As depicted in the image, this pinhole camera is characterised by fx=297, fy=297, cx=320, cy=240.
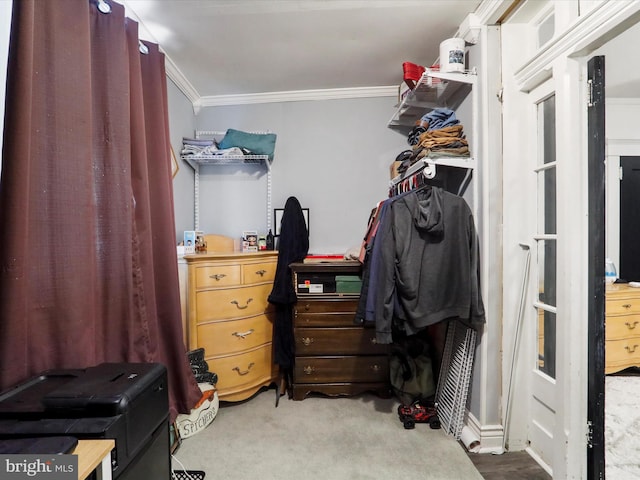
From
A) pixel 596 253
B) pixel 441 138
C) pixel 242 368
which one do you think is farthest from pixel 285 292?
pixel 596 253

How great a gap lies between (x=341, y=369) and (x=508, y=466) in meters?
1.07

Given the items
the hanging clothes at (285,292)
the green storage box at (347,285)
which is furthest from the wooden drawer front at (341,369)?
the green storage box at (347,285)

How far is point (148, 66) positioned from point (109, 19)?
0.33 meters

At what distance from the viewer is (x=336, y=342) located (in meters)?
2.18

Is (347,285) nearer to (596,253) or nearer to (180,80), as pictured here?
(596,253)

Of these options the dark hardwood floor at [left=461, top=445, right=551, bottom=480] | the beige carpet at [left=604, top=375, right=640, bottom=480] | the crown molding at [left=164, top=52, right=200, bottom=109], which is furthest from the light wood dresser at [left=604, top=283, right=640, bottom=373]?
the crown molding at [left=164, top=52, right=200, bottom=109]

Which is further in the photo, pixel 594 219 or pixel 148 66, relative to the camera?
pixel 148 66

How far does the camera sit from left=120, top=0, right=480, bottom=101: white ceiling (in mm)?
1708

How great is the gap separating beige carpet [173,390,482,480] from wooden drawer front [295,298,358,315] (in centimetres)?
67

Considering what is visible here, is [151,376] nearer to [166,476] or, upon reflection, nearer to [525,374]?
[166,476]

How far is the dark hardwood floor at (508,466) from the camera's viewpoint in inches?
58.0

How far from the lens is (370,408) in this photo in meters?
2.09

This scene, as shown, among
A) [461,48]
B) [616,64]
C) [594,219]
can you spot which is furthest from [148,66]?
[616,64]

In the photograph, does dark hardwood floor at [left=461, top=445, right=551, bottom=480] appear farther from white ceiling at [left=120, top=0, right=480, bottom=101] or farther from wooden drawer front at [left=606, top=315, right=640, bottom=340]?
white ceiling at [left=120, top=0, right=480, bottom=101]
